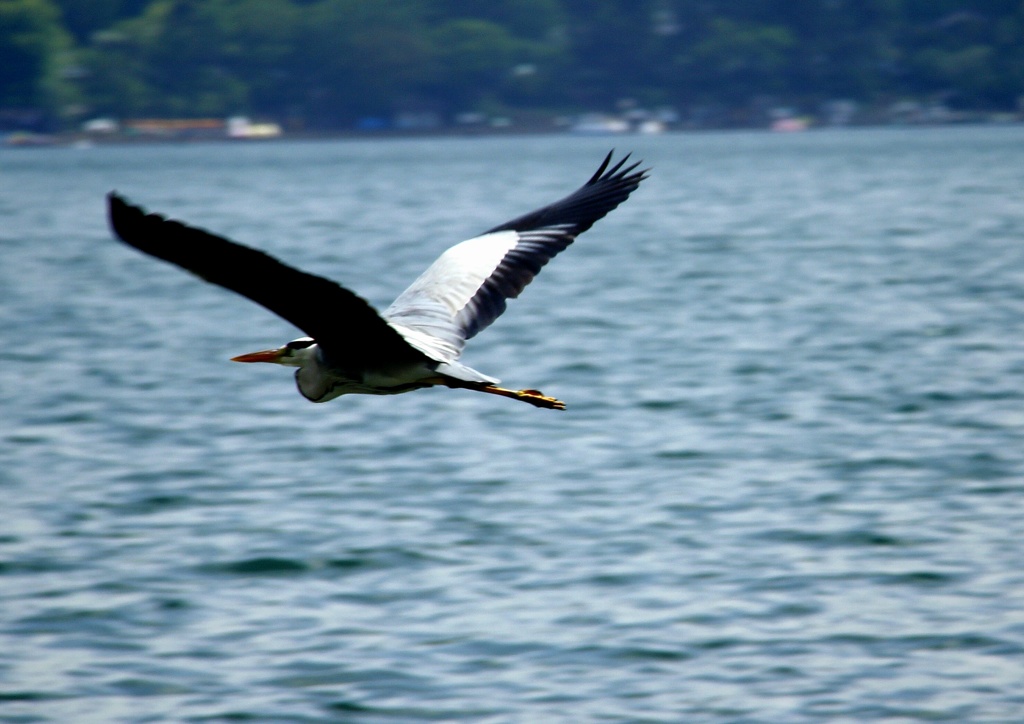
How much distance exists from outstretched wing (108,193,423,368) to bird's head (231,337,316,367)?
0.23 m

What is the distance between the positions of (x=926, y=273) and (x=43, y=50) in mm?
84514

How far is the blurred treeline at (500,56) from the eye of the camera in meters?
106

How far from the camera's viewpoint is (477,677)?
8.22 metres

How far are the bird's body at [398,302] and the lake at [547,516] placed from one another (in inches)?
75.1

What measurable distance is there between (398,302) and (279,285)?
231cm

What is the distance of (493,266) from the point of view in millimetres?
8031

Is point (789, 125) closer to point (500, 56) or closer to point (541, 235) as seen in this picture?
point (500, 56)

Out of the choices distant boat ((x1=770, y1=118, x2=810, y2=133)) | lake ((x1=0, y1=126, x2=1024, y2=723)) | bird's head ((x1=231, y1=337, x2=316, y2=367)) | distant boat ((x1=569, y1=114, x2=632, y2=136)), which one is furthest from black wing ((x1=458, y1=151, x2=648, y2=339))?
distant boat ((x1=770, y1=118, x2=810, y2=133))

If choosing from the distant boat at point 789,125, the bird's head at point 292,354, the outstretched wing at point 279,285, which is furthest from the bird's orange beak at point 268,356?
the distant boat at point 789,125

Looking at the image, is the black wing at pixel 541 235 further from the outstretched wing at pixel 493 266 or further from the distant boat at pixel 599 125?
the distant boat at pixel 599 125

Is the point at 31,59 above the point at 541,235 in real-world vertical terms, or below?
above

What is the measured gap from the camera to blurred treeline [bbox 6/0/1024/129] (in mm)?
106375

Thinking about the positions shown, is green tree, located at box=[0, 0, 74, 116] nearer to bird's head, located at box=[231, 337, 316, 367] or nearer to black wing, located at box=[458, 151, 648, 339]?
black wing, located at box=[458, 151, 648, 339]

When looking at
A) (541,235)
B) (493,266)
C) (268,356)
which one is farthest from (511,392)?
(541,235)
